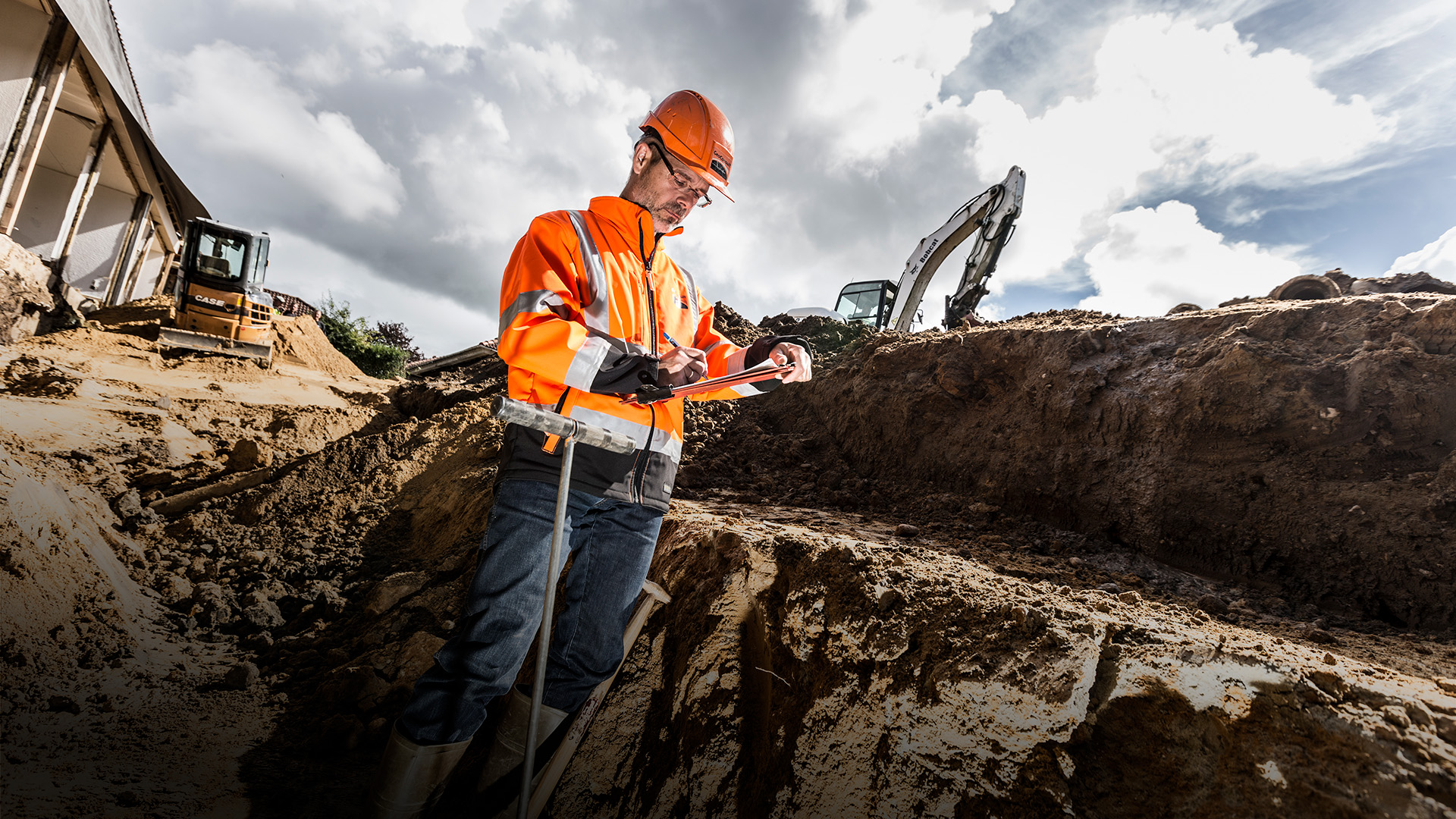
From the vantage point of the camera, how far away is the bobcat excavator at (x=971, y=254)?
10.3 meters

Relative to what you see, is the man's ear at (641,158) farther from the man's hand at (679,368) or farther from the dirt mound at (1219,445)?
the dirt mound at (1219,445)

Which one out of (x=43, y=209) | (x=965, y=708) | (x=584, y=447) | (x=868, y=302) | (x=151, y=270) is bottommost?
(x=965, y=708)

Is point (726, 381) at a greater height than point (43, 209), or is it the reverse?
point (43, 209)

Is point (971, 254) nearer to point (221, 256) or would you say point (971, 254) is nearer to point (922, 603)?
point (922, 603)

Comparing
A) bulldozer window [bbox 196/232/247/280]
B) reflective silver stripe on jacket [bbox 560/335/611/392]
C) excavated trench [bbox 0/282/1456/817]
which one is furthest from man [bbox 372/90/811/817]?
bulldozer window [bbox 196/232/247/280]

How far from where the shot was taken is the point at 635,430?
1967 millimetres

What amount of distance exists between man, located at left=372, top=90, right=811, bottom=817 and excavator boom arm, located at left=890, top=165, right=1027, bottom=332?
910 centimetres

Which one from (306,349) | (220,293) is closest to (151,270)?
(306,349)

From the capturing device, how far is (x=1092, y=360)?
444 cm

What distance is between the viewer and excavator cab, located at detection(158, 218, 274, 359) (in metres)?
10.5

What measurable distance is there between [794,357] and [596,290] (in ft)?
2.56

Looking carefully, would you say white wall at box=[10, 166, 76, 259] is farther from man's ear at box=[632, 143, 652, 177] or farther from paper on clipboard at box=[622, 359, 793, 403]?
paper on clipboard at box=[622, 359, 793, 403]

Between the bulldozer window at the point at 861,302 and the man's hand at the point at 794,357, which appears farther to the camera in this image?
the bulldozer window at the point at 861,302

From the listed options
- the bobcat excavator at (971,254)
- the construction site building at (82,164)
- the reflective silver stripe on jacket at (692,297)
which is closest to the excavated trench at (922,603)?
the reflective silver stripe on jacket at (692,297)
